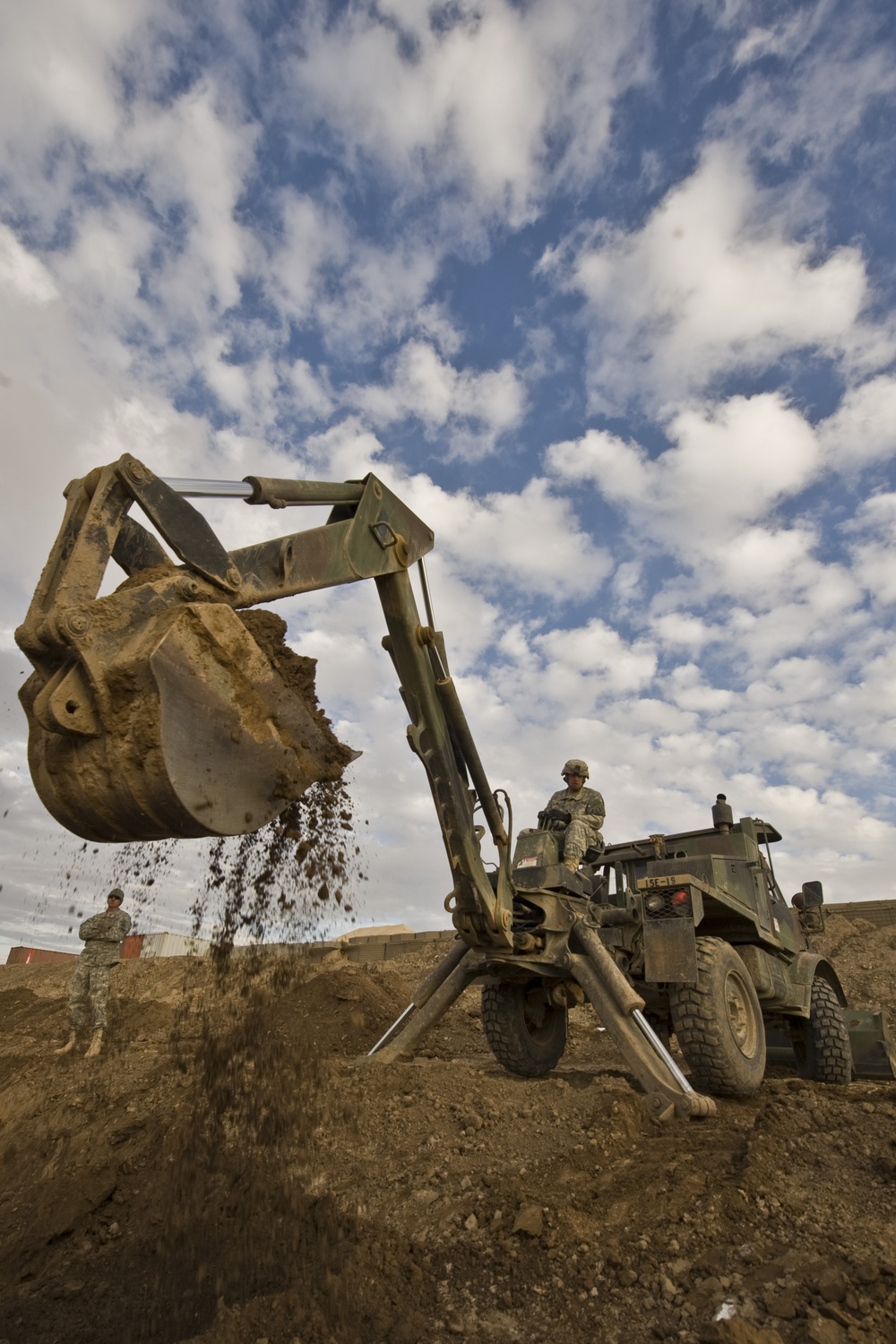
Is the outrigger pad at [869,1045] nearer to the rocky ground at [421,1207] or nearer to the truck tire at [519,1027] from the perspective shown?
the rocky ground at [421,1207]

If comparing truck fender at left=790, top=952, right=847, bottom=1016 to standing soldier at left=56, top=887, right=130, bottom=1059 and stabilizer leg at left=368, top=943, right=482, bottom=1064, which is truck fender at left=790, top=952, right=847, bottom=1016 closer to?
stabilizer leg at left=368, top=943, right=482, bottom=1064

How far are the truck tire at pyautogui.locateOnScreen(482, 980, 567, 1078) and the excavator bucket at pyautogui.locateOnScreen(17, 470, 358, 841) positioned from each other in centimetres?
425

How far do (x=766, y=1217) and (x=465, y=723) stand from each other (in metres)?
3.00

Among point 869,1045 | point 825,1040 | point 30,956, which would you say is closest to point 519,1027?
point 825,1040

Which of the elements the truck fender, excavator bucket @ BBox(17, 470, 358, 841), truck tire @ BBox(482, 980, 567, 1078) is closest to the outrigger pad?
the truck fender

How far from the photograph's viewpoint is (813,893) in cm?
830

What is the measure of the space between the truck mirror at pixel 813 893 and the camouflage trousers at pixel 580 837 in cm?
259

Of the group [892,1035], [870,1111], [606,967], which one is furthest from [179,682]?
[892,1035]

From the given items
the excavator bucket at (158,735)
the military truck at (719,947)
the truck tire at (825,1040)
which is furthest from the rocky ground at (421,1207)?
Answer: the excavator bucket at (158,735)

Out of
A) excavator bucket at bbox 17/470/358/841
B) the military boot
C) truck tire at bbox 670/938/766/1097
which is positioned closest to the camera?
excavator bucket at bbox 17/470/358/841

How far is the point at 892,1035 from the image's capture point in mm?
10719

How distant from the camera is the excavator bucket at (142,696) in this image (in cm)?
282

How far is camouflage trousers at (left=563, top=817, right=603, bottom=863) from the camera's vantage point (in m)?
6.97

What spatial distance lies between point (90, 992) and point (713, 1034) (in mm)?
6741
